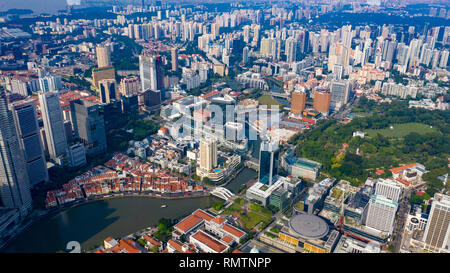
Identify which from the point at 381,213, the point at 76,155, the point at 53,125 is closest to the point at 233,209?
the point at 381,213

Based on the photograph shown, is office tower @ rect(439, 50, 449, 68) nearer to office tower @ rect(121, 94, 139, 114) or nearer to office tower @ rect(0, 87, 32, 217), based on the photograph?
office tower @ rect(121, 94, 139, 114)

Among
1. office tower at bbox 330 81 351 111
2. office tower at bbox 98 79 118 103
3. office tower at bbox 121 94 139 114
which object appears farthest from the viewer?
office tower at bbox 330 81 351 111

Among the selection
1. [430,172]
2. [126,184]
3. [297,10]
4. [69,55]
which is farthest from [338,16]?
[126,184]

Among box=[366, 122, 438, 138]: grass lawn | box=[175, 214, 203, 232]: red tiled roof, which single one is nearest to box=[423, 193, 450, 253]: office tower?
box=[175, 214, 203, 232]: red tiled roof

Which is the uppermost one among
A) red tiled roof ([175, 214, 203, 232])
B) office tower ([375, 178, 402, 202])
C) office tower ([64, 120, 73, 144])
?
office tower ([64, 120, 73, 144])

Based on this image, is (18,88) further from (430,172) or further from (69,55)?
(430,172)
